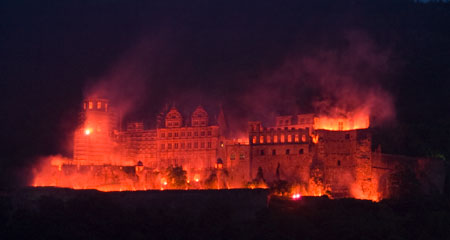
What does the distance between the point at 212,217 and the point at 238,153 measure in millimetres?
9131

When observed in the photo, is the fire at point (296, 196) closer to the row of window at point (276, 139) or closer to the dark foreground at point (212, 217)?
the dark foreground at point (212, 217)

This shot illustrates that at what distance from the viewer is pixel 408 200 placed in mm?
47875

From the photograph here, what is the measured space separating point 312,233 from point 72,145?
2927 centimetres

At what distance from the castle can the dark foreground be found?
3.58 metres

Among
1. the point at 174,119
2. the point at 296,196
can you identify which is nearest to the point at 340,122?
the point at 296,196

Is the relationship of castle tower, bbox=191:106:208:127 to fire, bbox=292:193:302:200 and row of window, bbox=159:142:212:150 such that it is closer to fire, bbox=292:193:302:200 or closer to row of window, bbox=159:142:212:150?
row of window, bbox=159:142:212:150

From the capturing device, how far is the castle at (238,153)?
51062 mm

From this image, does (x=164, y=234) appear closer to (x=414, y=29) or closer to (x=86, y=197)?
(x=86, y=197)

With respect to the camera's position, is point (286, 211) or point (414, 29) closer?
point (286, 211)

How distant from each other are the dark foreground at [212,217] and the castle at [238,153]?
3.58m

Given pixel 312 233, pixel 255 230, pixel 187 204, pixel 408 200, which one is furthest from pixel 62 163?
pixel 408 200

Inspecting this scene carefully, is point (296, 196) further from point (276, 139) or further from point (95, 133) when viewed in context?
point (95, 133)

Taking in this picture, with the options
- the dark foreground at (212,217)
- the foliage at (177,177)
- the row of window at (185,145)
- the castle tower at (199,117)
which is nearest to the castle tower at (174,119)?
the castle tower at (199,117)

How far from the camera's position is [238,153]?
54.3 m
